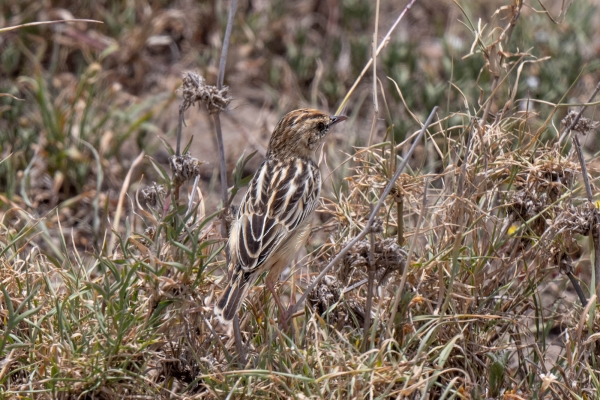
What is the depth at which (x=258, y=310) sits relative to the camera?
14.5ft

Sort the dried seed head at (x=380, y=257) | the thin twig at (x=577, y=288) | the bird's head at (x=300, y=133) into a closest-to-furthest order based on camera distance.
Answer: the dried seed head at (x=380, y=257)
the thin twig at (x=577, y=288)
the bird's head at (x=300, y=133)

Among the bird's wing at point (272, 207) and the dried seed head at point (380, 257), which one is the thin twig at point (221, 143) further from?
the dried seed head at point (380, 257)

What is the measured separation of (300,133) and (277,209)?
0.78m

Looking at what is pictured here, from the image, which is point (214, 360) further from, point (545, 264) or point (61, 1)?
point (61, 1)

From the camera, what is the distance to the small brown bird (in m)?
4.26

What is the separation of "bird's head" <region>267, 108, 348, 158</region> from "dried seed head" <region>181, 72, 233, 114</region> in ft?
5.01

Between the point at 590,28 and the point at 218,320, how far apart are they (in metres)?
6.46

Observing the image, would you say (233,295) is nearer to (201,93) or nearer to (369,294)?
(369,294)

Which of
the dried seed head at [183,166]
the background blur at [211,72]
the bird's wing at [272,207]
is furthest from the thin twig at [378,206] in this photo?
the background blur at [211,72]

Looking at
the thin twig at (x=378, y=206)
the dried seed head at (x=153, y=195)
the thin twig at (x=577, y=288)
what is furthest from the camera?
the thin twig at (x=577, y=288)

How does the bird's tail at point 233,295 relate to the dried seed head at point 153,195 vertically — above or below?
below

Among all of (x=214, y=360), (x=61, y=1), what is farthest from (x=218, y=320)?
(x=61, y=1)

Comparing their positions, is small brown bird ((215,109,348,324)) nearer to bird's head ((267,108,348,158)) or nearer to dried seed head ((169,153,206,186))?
bird's head ((267,108,348,158))

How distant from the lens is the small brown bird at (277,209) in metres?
4.26
